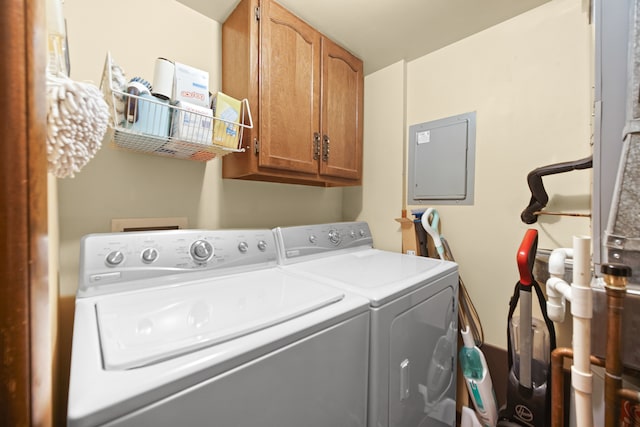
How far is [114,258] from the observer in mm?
917

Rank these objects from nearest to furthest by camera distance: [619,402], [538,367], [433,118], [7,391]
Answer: [7,391] → [619,402] → [538,367] → [433,118]

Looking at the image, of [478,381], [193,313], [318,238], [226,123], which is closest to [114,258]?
[193,313]

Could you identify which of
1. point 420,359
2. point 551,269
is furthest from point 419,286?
point 551,269

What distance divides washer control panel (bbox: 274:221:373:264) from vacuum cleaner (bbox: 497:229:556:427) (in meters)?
0.90

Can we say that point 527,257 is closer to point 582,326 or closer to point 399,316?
point 582,326

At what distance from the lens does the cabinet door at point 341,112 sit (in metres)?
1.63

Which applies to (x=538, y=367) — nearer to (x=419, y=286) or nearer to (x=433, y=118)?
(x=419, y=286)

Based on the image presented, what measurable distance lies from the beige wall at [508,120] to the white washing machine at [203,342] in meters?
1.09

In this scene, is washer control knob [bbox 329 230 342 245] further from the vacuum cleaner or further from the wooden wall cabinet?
the vacuum cleaner

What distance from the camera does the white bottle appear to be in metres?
1.36

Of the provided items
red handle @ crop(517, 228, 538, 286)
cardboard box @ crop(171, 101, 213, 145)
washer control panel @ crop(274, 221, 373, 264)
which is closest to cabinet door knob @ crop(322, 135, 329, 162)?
washer control panel @ crop(274, 221, 373, 264)

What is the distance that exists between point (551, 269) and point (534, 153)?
2.19 feet

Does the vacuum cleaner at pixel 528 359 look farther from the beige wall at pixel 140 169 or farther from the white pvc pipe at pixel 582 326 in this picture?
the beige wall at pixel 140 169

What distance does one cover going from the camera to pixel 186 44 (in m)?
1.38
